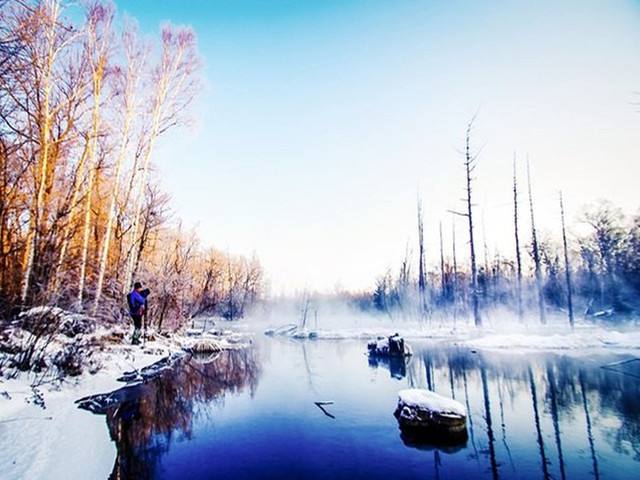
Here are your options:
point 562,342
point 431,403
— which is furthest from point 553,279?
point 431,403

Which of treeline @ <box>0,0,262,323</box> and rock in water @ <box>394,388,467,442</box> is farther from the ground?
treeline @ <box>0,0,262,323</box>

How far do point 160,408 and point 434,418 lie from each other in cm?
528

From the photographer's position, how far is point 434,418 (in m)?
5.92

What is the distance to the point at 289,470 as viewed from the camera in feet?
14.9

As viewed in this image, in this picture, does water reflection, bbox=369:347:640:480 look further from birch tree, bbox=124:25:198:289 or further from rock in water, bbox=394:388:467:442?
birch tree, bbox=124:25:198:289

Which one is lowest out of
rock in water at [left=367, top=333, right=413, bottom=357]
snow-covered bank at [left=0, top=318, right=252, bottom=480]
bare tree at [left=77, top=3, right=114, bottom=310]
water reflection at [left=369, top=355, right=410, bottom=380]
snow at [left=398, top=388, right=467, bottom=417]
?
water reflection at [left=369, top=355, right=410, bottom=380]

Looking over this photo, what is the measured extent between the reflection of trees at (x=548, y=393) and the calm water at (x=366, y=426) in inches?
1.3

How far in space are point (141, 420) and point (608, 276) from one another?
41822mm

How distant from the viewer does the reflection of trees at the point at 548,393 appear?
5.18 meters

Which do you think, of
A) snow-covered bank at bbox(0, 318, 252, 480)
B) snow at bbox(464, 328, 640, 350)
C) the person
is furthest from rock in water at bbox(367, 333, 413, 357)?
snow-covered bank at bbox(0, 318, 252, 480)

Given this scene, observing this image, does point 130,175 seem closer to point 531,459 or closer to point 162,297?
point 162,297

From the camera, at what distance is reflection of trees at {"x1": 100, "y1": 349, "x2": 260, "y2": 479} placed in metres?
4.75

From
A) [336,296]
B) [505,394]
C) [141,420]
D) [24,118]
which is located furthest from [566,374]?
[336,296]

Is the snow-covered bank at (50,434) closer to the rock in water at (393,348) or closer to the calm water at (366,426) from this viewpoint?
the calm water at (366,426)
